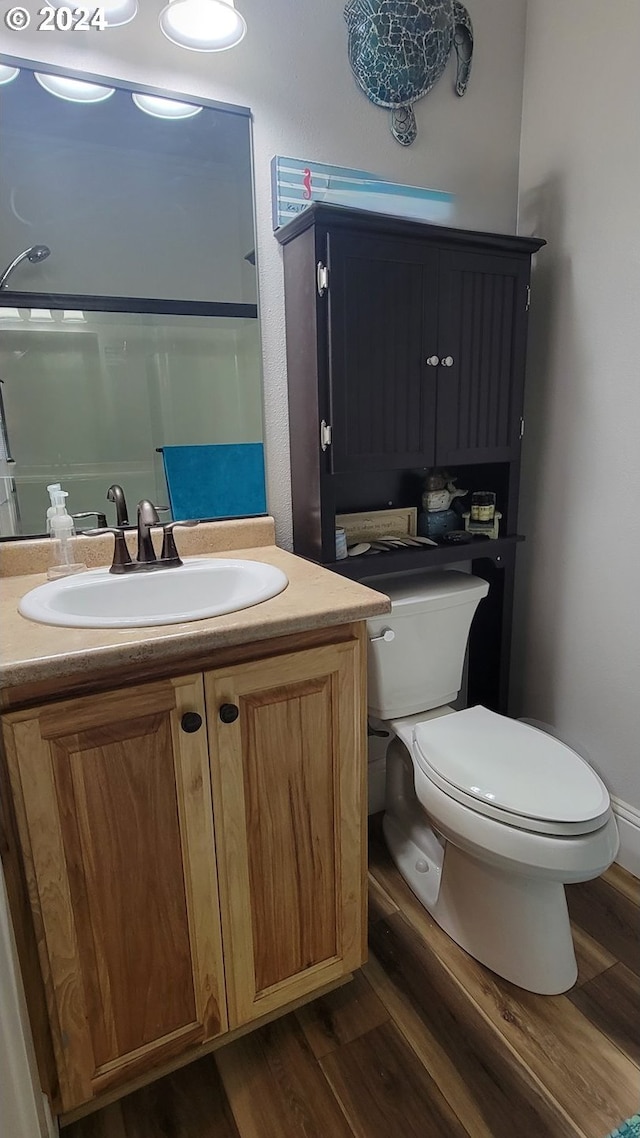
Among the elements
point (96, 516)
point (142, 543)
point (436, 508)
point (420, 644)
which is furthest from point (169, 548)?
point (436, 508)

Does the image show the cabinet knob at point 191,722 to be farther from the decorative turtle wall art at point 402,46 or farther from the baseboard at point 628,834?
the decorative turtle wall art at point 402,46

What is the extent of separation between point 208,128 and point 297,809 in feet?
4.67

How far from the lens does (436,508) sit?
167cm

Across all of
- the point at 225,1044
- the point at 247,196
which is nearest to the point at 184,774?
the point at 225,1044

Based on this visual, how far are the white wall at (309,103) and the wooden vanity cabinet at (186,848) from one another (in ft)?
2.18

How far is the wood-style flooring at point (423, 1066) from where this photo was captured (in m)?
1.04

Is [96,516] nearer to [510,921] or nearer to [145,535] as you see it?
[145,535]

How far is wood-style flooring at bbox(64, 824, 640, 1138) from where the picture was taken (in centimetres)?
104

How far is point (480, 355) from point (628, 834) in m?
1.32

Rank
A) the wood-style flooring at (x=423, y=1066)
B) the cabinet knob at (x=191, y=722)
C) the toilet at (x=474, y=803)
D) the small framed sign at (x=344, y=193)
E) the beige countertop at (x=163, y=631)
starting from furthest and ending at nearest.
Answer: the small framed sign at (x=344, y=193), the toilet at (x=474, y=803), the wood-style flooring at (x=423, y=1066), the cabinet knob at (x=191, y=722), the beige countertop at (x=163, y=631)

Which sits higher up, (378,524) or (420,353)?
(420,353)

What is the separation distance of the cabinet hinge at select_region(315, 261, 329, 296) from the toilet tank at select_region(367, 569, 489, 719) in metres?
0.72

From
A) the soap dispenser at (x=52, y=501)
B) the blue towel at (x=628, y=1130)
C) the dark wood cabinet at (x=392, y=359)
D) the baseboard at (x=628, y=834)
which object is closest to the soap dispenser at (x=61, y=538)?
the soap dispenser at (x=52, y=501)

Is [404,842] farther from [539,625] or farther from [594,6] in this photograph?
[594,6]
